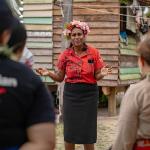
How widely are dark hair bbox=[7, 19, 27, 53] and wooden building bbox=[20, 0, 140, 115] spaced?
8.67 m

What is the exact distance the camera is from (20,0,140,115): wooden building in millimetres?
11133

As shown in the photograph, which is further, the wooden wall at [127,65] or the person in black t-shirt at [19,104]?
the wooden wall at [127,65]

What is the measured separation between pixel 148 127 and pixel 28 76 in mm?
1179

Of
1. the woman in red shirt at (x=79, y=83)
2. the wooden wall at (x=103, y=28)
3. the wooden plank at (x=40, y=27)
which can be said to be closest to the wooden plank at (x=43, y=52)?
the wooden plank at (x=40, y=27)

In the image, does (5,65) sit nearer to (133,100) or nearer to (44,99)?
(44,99)

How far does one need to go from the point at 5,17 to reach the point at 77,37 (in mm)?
3990

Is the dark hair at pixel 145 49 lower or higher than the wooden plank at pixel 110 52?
lower

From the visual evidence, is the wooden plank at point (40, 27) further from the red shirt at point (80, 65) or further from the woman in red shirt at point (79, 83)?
the red shirt at point (80, 65)

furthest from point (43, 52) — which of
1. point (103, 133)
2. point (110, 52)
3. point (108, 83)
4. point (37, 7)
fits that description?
point (103, 133)

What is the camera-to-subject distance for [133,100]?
3.10m

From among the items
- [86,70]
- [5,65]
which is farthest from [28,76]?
[86,70]

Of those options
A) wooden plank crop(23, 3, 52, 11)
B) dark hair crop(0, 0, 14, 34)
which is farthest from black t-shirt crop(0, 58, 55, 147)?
wooden plank crop(23, 3, 52, 11)

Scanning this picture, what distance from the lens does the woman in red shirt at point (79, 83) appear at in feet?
19.8

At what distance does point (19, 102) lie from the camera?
7.15 feet
